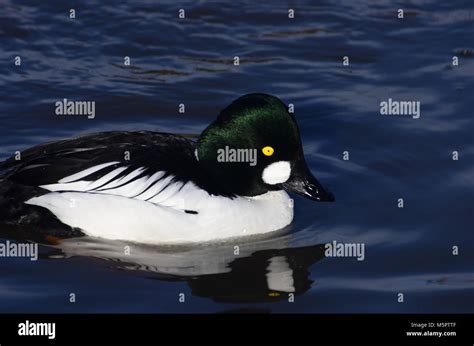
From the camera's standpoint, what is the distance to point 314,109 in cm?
1358

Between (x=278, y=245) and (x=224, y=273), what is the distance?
0.87 meters

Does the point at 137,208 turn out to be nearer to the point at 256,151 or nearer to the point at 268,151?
the point at 256,151

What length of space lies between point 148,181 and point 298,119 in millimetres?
3699

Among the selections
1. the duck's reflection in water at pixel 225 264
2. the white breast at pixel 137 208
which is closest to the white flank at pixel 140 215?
the white breast at pixel 137 208

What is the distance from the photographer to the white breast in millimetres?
10023

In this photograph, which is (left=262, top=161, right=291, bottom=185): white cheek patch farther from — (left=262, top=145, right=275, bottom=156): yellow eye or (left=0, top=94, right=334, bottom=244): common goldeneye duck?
(left=262, top=145, right=275, bottom=156): yellow eye

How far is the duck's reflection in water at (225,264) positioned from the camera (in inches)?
374

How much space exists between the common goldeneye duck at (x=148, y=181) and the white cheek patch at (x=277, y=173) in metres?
0.02

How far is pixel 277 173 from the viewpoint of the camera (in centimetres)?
1043

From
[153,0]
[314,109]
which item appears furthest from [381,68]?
[153,0]

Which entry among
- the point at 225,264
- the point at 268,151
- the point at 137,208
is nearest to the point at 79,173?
the point at 137,208
